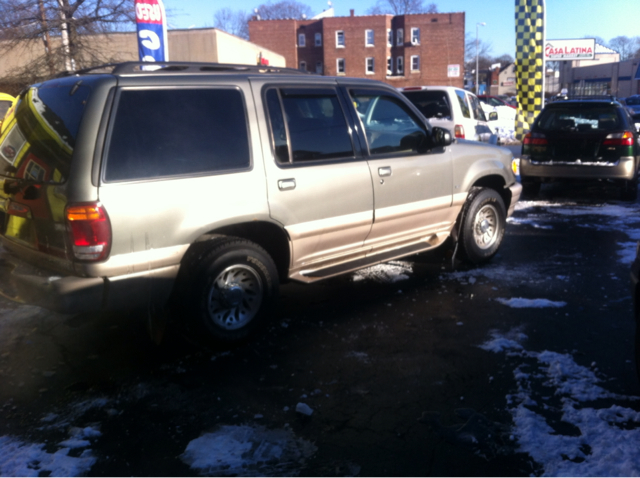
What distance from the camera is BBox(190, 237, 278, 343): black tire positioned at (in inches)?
157

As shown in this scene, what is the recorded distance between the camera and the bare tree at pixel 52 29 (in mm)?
16875

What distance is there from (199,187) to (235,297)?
85 cm

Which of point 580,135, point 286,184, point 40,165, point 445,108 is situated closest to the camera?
point 40,165

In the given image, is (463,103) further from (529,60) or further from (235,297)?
(235,297)

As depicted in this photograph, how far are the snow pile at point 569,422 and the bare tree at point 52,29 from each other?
16.2m

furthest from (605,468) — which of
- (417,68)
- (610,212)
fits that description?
(417,68)

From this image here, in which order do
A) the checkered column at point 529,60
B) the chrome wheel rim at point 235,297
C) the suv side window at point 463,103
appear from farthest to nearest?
the checkered column at point 529,60, the suv side window at point 463,103, the chrome wheel rim at point 235,297

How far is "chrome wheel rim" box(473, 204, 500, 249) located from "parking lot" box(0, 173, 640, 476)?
69cm

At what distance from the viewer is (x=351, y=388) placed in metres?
3.63

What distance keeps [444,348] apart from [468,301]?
1.11 meters

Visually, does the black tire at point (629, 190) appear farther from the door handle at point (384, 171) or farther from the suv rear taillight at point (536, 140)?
the door handle at point (384, 171)

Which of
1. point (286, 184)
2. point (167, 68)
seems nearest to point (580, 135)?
point (286, 184)

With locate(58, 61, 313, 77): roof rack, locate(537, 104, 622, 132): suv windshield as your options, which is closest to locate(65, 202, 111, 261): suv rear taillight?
locate(58, 61, 313, 77): roof rack

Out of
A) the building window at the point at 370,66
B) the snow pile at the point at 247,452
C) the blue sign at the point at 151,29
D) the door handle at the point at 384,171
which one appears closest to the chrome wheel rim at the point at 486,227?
the door handle at the point at 384,171
